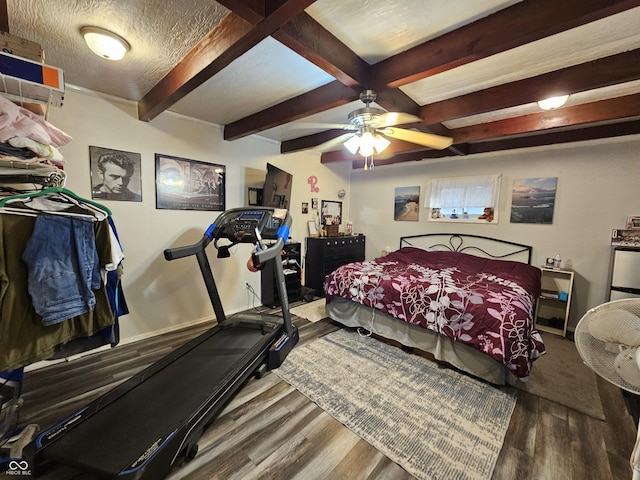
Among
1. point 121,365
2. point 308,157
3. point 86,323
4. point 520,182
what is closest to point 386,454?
point 86,323

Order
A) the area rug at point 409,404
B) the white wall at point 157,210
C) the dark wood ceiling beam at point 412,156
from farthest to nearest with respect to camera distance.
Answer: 1. the dark wood ceiling beam at point 412,156
2. the white wall at point 157,210
3. the area rug at point 409,404

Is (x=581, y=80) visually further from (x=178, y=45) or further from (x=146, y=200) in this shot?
(x=146, y=200)

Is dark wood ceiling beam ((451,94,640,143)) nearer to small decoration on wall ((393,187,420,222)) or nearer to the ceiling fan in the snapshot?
the ceiling fan

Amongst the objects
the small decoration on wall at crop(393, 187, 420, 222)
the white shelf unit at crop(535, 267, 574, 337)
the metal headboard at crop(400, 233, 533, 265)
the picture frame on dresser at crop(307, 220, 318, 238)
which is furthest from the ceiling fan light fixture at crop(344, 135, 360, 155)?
the white shelf unit at crop(535, 267, 574, 337)

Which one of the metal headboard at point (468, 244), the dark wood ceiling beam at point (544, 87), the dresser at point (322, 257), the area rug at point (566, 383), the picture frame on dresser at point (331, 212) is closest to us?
the dark wood ceiling beam at point (544, 87)

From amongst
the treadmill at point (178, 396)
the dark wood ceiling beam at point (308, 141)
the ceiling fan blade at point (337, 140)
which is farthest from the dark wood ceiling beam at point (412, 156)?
the treadmill at point (178, 396)

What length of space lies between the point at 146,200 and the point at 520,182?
491cm

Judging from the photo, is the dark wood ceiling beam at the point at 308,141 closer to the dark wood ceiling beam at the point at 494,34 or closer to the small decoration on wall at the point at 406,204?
the dark wood ceiling beam at the point at 494,34

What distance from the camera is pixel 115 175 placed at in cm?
277

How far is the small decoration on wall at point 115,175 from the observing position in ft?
8.71

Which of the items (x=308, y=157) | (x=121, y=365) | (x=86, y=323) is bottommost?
(x=121, y=365)

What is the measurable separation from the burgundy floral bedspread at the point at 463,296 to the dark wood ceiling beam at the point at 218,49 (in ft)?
7.99

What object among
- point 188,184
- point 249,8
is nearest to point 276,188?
point 188,184

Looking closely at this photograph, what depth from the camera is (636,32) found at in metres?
1.65
